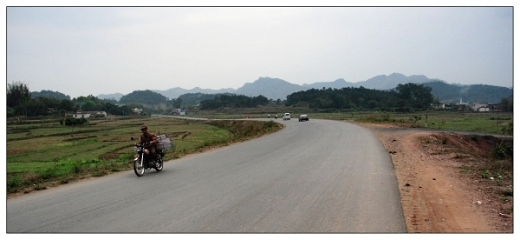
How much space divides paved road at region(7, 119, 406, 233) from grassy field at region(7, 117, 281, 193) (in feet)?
4.55

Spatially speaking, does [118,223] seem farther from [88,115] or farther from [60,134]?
[88,115]

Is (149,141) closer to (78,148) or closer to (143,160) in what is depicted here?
(143,160)

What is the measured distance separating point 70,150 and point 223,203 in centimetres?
3269

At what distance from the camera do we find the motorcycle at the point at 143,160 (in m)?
11.2

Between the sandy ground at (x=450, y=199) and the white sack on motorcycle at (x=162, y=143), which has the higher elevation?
the white sack on motorcycle at (x=162, y=143)

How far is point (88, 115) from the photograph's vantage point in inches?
2852

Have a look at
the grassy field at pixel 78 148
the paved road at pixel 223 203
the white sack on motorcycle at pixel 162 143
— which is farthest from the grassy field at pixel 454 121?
the white sack on motorcycle at pixel 162 143

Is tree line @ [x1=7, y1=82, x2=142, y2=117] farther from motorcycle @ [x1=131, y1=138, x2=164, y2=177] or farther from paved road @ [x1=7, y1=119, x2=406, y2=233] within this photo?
paved road @ [x1=7, y1=119, x2=406, y2=233]

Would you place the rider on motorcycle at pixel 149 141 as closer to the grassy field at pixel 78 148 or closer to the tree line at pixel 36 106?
the grassy field at pixel 78 148

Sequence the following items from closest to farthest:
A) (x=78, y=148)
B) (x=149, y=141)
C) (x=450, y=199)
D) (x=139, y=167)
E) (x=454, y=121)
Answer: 1. (x=450, y=199)
2. (x=139, y=167)
3. (x=149, y=141)
4. (x=78, y=148)
5. (x=454, y=121)

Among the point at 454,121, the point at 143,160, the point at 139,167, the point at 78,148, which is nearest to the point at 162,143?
the point at 143,160

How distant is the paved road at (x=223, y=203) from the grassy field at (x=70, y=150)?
4.55 ft

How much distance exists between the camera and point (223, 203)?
296 inches

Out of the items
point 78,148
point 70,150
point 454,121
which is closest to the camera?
point 70,150
